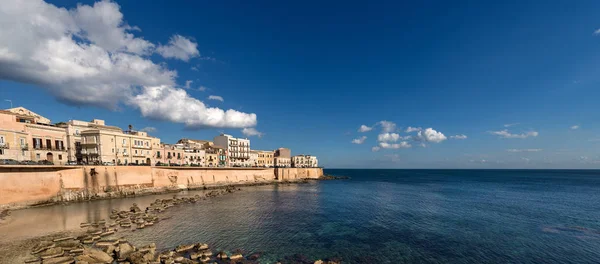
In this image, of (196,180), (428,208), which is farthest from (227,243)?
(196,180)

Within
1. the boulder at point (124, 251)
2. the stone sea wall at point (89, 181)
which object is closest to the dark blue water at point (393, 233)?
the boulder at point (124, 251)

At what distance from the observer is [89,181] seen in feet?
142

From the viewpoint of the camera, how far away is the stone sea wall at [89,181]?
34.4m

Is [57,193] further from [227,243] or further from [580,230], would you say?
[580,230]

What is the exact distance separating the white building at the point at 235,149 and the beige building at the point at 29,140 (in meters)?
48.9

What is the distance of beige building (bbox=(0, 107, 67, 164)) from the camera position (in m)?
40.0

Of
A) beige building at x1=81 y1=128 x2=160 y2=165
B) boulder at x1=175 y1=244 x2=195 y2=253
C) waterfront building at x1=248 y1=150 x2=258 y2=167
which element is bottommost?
→ boulder at x1=175 y1=244 x2=195 y2=253

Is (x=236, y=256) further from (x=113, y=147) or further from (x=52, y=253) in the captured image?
(x=113, y=147)

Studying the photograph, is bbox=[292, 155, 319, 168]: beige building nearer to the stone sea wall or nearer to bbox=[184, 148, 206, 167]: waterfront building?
bbox=[184, 148, 206, 167]: waterfront building

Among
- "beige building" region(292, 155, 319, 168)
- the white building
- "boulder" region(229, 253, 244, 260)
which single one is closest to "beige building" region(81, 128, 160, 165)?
the white building

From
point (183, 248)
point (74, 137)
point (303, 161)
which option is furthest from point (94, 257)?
point (303, 161)

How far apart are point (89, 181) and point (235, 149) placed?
55806 mm

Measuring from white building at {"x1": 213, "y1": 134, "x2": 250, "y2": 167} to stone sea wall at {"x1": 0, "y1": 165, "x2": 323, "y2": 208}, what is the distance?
23068 millimetres

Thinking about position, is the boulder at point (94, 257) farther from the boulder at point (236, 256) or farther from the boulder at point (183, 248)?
the boulder at point (236, 256)
